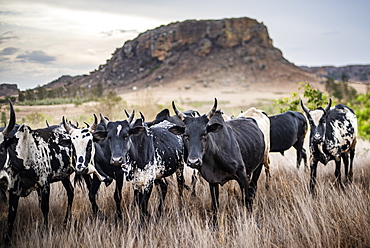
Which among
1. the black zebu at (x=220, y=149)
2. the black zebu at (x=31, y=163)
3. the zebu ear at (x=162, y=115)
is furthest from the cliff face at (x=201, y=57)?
the black zebu at (x=31, y=163)

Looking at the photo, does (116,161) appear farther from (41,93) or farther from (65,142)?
(41,93)

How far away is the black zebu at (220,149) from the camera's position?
5.09m

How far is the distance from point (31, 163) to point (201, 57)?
86.6 meters

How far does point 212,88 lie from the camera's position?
7175 cm

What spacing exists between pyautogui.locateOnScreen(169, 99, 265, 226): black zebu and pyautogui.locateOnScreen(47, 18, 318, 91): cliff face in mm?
71921

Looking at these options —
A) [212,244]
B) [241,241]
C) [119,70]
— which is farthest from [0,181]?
[119,70]

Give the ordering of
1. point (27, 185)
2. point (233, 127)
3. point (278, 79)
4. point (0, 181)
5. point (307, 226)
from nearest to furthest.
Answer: point (307, 226)
point (0, 181)
point (27, 185)
point (233, 127)
point (278, 79)

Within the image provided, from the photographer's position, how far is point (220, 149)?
5.55m

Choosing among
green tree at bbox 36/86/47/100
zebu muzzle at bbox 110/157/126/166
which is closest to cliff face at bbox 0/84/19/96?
green tree at bbox 36/86/47/100

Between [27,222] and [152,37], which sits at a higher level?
[152,37]

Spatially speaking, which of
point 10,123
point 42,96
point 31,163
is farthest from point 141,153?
point 42,96

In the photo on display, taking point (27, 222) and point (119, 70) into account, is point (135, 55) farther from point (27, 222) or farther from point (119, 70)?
point (27, 222)

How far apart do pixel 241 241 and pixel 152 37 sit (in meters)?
99.5

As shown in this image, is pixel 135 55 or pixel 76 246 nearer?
pixel 76 246
